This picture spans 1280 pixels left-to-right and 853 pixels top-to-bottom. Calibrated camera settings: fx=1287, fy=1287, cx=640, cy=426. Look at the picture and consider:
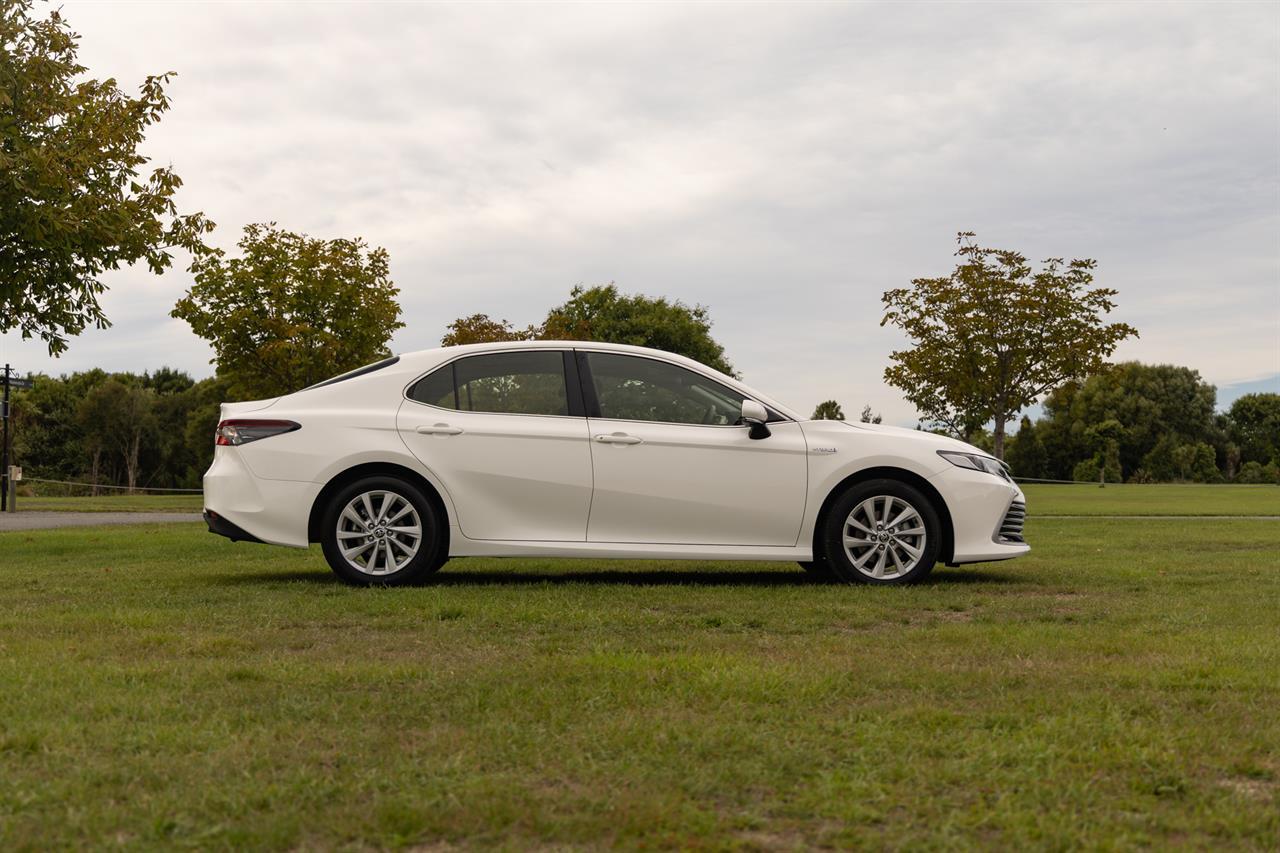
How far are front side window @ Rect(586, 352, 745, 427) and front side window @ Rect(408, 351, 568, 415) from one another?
0.94 ft

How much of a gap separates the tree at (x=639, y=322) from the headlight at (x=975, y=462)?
58.6 m

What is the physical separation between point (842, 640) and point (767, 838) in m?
3.25

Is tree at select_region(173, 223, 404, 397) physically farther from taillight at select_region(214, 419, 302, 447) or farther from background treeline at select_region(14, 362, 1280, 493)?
background treeline at select_region(14, 362, 1280, 493)

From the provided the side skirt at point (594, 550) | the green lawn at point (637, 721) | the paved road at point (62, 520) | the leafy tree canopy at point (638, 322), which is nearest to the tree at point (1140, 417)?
the leafy tree canopy at point (638, 322)

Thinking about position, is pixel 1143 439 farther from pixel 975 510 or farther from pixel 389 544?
pixel 389 544

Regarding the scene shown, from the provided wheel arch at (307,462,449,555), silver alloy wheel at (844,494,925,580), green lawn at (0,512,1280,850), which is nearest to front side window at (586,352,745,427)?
silver alloy wheel at (844,494,925,580)

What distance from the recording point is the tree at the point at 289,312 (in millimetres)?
34312

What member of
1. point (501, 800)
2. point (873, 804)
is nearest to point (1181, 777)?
point (873, 804)

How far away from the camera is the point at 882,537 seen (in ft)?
30.1

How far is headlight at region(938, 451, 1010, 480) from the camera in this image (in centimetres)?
937

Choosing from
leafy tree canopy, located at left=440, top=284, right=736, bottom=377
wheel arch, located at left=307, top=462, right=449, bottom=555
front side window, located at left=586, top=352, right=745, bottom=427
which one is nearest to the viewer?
wheel arch, located at left=307, top=462, right=449, bottom=555

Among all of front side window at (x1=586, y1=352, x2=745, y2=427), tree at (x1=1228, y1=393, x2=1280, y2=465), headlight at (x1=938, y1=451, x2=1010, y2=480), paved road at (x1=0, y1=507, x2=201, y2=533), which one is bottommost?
paved road at (x1=0, y1=507, x2=201, y2=533)

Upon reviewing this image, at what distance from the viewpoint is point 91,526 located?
21.9 meters

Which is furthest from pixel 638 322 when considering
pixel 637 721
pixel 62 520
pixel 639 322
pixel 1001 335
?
pixel 637 721
